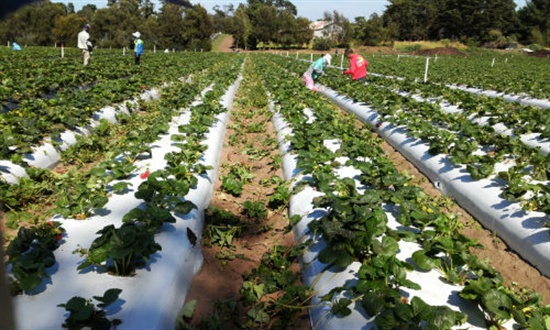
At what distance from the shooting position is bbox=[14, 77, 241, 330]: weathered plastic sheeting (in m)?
2.27

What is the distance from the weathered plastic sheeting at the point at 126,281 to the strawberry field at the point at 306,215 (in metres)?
0.01

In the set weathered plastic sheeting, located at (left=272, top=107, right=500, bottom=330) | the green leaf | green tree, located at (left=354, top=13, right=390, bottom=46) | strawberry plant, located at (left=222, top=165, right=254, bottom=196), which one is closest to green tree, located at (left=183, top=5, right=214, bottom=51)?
green tree, located at (left=354, top=13, right=390, bottom=46)

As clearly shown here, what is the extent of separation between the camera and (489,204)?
4.36 meters

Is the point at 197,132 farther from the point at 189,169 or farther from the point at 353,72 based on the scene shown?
the point at 353,72

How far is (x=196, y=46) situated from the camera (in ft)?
191

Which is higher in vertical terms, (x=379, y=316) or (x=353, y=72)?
(x=353, y=72)

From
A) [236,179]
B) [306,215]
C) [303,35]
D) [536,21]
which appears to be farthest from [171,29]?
[306,215]

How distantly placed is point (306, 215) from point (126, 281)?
1.83 metres

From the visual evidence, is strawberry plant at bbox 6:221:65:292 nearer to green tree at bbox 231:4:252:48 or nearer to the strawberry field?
the strawberry field

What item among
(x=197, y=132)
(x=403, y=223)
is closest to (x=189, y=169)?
(x=197, y=132)

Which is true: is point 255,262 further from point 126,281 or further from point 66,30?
point 66,30

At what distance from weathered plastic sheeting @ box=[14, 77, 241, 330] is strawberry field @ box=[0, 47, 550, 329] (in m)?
0.01

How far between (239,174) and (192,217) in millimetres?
1849

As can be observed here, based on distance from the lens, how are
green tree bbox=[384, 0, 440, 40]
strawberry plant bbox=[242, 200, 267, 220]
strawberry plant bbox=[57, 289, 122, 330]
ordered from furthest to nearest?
1. green tree bbox=[384, 0, 440, 40]
2. strawberry plant bbox=[242, 200, 267, 220]
3. strawberry plant bbox=[57, 289, 122, 330]
